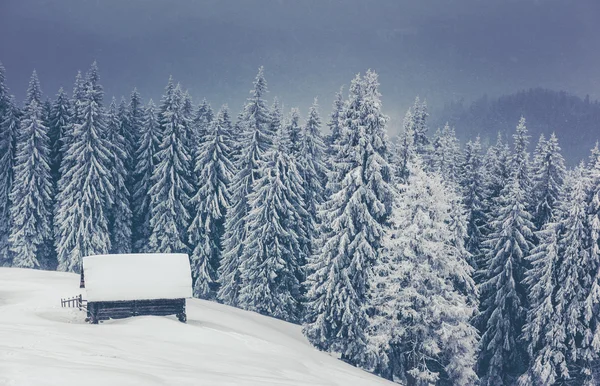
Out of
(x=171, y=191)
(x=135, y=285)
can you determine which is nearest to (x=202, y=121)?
(x=171, y=191)

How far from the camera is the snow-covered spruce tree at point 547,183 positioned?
1527 inches

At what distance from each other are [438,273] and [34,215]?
38.6 m

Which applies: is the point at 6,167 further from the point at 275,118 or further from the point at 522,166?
the point at 522,166

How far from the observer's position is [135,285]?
84.5 feet

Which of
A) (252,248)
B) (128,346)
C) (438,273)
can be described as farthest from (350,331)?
(128,346)

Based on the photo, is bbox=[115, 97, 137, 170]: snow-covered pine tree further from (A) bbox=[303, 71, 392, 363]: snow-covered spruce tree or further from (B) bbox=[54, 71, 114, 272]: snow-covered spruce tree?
(A) bbox=[303, 71, 392, 363]: snow-covered spruce tree

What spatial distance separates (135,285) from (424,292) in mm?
14122

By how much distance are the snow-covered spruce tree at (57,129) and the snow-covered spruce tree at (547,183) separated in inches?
1691

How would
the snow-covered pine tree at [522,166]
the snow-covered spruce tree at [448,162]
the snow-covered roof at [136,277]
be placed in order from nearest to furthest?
the snow-covered roof at [136,277] < the snow-covered pine tree at [522,166] < the snow-covered spruce tree at [448,162]

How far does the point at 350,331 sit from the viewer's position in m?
30.3

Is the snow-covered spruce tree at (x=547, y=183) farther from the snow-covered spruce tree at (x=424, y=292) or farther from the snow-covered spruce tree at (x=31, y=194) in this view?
the snow-covered spruce tree at (x=31, y=194)

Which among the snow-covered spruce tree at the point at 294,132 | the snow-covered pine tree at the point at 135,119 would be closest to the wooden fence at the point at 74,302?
the snow-covered spruce tree at the point at 294,132

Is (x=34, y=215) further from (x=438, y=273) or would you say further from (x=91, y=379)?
(x=91, y=379)

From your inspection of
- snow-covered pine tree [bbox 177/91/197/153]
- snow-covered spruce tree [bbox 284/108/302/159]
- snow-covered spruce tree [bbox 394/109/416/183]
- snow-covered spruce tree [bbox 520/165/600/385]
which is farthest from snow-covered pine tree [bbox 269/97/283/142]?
snow-covered spruce tree [bbox 520/165/600/385]
